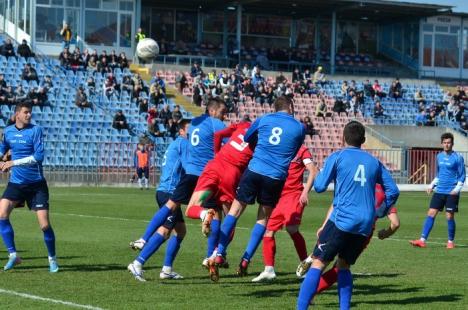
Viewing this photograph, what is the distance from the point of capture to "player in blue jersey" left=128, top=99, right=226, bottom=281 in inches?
543

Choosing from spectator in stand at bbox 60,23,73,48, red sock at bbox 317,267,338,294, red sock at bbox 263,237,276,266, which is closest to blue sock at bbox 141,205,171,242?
red sock at bbox 263,237,276,266

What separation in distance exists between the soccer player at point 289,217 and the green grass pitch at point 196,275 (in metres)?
0.28

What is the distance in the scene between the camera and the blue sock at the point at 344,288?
10484mm

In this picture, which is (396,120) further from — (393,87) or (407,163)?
(407,163)

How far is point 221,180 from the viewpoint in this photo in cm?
1345

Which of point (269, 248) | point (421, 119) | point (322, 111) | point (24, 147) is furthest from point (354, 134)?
point (421, 119)

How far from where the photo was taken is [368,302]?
1213 cm

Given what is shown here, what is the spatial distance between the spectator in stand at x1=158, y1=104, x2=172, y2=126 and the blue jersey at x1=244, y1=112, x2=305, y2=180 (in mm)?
34710

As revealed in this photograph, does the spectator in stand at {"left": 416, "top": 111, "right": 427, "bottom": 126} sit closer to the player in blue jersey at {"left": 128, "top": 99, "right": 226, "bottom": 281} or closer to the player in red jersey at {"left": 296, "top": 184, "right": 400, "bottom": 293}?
the player in blue jersey at {"left": 128, "top": 99, "right": 226, "bottom": 281}

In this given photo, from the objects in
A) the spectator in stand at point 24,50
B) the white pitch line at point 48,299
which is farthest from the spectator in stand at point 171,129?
the white pitch line at point 48,299

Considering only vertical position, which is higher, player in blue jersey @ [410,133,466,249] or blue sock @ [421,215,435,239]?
player in blue jersey @ [410,133,466,249]

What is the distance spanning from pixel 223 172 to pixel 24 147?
8.91 feet

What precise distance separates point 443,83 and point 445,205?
1872 inches

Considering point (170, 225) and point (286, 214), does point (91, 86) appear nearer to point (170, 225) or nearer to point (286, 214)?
point (286, 214)
